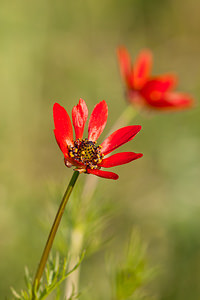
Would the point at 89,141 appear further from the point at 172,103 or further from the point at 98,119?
the point at 172,103

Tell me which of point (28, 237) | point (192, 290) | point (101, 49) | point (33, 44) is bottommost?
point (192, 290)

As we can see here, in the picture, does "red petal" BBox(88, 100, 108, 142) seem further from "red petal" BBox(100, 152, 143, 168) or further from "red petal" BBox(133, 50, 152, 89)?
"red petal" BBox(133, 50, 152, 89)

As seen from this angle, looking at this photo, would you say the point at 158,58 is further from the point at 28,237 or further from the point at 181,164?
the point at 28,237

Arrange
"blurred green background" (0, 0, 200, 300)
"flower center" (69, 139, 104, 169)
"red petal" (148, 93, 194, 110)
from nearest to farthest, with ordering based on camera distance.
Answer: "flower center" (69, 139, 104, 169)
"red petal" (148, 93, 194, 110)
"blurred green background" (0, 0, 200, 300)

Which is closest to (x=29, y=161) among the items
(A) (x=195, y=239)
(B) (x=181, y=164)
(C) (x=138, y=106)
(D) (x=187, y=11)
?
(B) (x=181, y=164)

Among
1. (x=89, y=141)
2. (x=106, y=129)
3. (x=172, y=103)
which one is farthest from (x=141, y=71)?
(x=106, y=129)


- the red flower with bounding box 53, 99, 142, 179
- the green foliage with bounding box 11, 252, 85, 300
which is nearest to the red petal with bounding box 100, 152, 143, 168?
the red flower with bounding box 53, 99, 142, 179

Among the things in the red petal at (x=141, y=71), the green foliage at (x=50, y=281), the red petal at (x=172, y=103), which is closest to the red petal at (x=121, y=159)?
the green foliage at (x=50, y=281)
